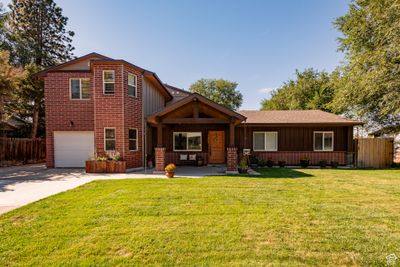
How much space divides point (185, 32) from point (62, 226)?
46.6ft

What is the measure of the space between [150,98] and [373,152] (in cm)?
1456

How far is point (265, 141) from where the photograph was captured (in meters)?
13.3

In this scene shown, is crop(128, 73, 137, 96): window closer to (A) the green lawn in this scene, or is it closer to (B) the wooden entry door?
(B) the wooden entry door

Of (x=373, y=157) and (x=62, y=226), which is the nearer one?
(x=62, y=226)

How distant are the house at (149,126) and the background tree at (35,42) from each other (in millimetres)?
6074

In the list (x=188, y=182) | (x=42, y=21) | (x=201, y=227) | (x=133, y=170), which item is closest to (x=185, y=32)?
(x=133, y=170)

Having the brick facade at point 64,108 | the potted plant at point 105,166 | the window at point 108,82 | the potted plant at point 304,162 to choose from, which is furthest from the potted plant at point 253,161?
the brick facade at point 64,108

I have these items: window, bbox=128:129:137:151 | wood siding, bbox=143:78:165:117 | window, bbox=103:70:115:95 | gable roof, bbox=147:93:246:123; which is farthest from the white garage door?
gable roof, bbox=147:93:246:123

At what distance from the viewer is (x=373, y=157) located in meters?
12.6

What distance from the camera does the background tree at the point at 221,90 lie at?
131 feet

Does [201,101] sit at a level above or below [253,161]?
above

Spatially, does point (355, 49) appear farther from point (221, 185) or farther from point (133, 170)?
point (133, 170)

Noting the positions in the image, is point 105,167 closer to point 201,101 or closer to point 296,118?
point 201,101

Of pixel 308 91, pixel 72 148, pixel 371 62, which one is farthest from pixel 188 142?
pixel 308 91
